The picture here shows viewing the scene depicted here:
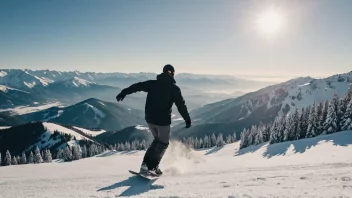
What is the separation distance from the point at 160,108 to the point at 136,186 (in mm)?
2634

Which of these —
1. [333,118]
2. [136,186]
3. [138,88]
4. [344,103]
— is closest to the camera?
[136,186]

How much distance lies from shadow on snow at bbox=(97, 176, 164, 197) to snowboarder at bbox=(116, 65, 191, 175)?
0.67 meters

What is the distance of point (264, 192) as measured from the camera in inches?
251

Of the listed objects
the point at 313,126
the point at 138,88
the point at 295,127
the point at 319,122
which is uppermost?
the point at 138,88

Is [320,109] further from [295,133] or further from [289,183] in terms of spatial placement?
[289,183]

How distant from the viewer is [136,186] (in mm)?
7977

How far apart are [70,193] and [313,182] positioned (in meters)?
6.15

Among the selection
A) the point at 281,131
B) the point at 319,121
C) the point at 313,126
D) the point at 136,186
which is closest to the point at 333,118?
the point at 319,121

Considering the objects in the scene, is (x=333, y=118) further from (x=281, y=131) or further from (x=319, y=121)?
(x=281, y=131)

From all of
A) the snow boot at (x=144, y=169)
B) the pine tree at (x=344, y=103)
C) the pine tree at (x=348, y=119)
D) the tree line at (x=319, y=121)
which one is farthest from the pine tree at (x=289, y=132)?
the snow boot at (x=144, y=169)

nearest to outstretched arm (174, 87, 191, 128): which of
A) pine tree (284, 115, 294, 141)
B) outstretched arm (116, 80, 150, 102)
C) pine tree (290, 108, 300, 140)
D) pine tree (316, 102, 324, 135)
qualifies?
outstretched arm (116, 80, 150, 102)

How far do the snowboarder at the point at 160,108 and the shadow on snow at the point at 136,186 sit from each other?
67 centimetres

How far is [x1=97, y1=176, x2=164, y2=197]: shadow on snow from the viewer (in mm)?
7249

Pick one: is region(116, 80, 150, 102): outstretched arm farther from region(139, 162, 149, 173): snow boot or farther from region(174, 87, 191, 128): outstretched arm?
region(139, 162, 149, 173): snow boot
